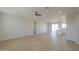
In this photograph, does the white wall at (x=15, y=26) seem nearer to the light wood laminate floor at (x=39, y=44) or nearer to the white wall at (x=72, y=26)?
the light wood laminate floor at (x=39, y=44)

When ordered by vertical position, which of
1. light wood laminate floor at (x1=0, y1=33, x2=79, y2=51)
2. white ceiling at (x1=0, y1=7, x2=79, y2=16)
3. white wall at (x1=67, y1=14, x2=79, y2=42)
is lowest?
light wood laminate floor at (x1=0, y1=33, x2=79, y2=51)

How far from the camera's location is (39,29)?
191cm

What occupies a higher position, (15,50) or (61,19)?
(61,19)

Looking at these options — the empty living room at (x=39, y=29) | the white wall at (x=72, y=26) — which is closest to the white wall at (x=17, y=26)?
the empty living room at (x=39, y=29)

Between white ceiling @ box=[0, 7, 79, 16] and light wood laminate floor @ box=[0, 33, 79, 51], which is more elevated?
white ceiling @ box=[0, 7, 79, 16]

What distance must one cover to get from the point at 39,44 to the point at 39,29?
29cm

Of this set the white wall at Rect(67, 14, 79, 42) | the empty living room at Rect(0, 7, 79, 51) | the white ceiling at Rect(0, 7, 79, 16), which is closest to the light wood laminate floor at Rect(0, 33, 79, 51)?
the empty living room at Rect(0, 7, 79, 51)

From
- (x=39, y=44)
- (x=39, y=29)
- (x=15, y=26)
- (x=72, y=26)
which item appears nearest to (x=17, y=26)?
(x=15, y=26)

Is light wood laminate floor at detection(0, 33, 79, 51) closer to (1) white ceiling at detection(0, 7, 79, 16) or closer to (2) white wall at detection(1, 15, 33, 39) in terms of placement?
(2) white wall at detection(1, 15, 33, 39)

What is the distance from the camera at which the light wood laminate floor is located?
181 centimetres
